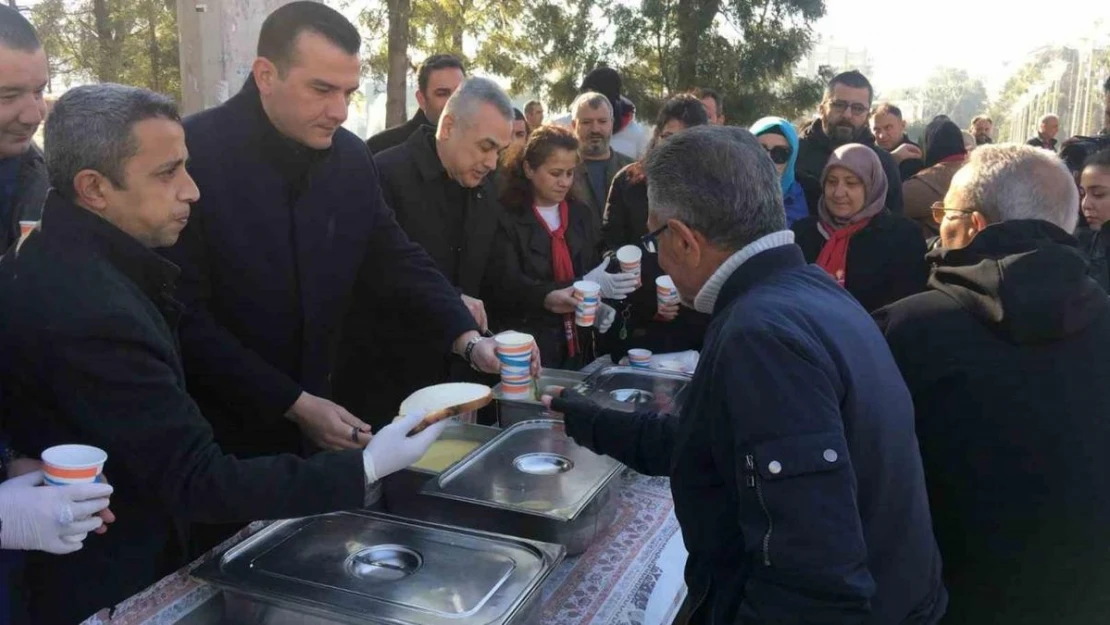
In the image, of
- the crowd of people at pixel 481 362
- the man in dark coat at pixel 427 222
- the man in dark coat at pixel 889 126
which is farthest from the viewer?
the man in dark coat at pixel 889 126

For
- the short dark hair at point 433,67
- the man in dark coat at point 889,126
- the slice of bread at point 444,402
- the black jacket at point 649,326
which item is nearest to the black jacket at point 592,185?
the black jacket at point 649,326

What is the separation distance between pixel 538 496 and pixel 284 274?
3.36 ft

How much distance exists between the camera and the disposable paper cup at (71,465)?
130 cm

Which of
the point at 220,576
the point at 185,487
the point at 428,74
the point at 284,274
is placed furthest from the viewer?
the point at 428,74

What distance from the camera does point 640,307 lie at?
142 inches

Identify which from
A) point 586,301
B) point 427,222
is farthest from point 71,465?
point 427,222

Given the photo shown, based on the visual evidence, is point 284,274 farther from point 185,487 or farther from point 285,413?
point 185,487

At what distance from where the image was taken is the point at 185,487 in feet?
5.01

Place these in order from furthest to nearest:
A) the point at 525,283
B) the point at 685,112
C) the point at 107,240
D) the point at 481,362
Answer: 1. the point at 685,112
2. the point at 525,283
3. the point at 481,362
4. the point at 107,240

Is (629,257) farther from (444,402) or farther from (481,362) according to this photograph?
(444,402)

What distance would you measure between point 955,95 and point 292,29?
76.8m

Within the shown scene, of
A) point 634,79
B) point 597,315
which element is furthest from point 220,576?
point 634,79

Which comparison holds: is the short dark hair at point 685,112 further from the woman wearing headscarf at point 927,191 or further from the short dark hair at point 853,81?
the woman wearing headscarf at point 927,191

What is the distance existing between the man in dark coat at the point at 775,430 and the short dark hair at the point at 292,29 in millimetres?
1163
